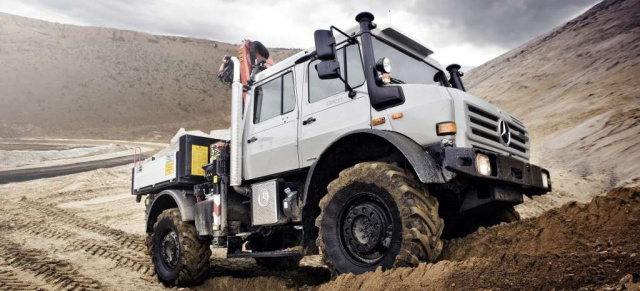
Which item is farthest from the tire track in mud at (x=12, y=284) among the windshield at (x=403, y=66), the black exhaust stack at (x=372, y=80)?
the windshield at (x=403, y=66)

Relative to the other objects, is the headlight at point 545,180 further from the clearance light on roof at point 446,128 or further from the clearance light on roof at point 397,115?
the clearance light on roof at point 397,115

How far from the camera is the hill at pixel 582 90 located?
49.1 feet

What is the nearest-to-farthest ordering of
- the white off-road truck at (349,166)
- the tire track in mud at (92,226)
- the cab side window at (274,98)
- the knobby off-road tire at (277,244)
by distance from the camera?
the white off-road truck at (349,166)
the cab side window at (274,98)
the knobby off-road tire at (277,244)
the tire track in mud at (92,226)

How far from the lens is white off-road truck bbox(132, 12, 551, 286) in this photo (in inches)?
149

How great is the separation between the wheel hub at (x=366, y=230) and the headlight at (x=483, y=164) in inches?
34.3

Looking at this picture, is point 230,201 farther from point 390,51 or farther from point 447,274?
point 447,274

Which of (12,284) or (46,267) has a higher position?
(46,267)

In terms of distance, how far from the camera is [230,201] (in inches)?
226

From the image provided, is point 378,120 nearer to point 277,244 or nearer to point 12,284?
point 277,244

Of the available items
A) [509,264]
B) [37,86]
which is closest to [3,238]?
[509,264]

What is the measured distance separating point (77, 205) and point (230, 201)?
11.1m

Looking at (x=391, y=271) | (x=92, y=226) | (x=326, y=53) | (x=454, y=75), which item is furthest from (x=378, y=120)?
(x=92, y=226)

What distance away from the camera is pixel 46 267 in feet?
22.4

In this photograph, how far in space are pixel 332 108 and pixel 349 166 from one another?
0.66m
